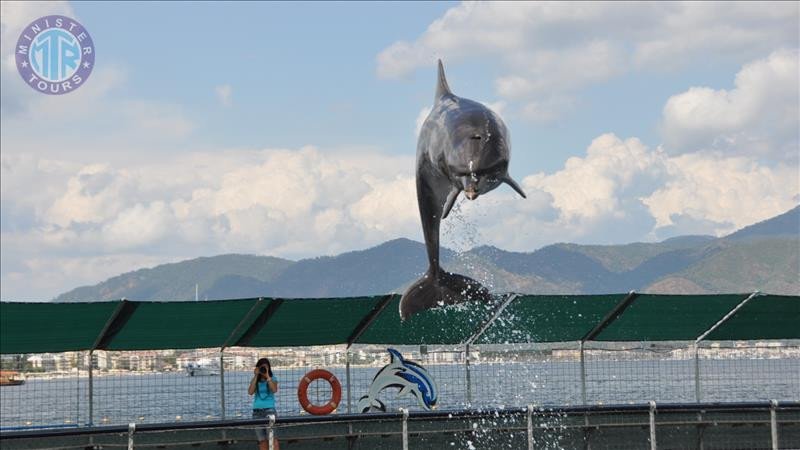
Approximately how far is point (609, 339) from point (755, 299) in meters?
2.91

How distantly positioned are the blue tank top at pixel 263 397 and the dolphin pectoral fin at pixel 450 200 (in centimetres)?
587

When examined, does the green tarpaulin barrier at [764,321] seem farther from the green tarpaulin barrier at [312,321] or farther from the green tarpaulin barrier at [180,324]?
the green tarpaulin barrier at [180,324]

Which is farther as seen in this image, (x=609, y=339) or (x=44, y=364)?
(x=609, y=339)

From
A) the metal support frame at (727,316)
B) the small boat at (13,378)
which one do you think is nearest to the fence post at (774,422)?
the metal support frame at (727,316)

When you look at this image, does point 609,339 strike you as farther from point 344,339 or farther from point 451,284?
point 451,284

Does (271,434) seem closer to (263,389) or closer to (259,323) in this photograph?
(263,389)

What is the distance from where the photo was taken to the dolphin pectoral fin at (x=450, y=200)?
14113mm

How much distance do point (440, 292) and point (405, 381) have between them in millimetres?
5379

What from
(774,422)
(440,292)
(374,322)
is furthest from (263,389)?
(774,422)

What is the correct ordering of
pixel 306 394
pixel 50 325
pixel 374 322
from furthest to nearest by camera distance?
pixel 374 322 → pixel 306 394 → pixel 50 325

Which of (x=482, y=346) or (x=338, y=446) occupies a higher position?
(x=482, y=346)

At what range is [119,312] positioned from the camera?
19531 mm

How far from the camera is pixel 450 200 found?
1443 centimetres

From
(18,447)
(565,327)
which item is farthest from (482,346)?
(18,447)
